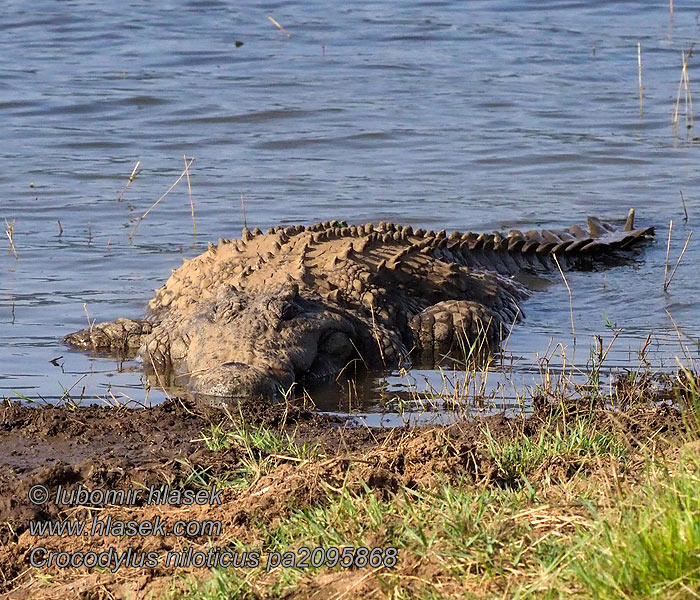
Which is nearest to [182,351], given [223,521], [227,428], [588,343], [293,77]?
[227,428]

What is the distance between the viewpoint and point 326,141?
13.0 metres

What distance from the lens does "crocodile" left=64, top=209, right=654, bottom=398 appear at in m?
6.73

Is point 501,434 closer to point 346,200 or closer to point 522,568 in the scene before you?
point 522,568

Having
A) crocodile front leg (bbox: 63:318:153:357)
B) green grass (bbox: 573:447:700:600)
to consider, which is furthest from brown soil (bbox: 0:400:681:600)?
crocodile front leg (bbox: 63:318:153:357)

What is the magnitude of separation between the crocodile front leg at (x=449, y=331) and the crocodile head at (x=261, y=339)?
1.68 ft

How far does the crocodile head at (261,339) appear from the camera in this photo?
6539 mm

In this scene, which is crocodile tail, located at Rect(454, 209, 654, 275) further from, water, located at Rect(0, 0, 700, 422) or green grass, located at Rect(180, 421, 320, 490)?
green grass, located at Rect(180, 421, 320, 490)

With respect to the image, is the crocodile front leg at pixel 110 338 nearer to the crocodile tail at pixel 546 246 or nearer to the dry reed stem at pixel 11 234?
the dry reed stem at pixel 11 234

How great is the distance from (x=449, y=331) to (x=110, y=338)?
82.1 inches

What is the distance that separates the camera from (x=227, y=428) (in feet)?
17.1

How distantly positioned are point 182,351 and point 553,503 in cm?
374

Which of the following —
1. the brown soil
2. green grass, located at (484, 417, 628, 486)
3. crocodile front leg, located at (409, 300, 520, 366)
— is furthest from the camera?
crocodile front leg, located at (409, 300, 520, 366)

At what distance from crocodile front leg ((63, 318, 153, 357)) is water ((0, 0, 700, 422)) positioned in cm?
13

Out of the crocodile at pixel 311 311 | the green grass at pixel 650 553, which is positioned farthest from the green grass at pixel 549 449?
the crocodile at pixel 311 311
